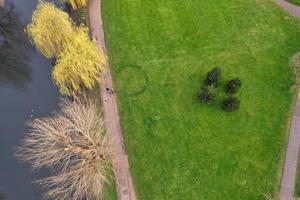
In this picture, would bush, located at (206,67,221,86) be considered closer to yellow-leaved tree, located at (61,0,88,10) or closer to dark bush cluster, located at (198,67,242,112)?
dark bush cluster, located at (198,67,242,112)

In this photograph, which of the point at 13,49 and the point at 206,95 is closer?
the point at 206,95

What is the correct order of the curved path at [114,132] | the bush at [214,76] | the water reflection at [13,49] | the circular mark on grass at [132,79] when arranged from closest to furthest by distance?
the curved path at [114,132] < the bush at [214,76] < the circular mark on grass at [132,79] < the water reflection at [13,49]

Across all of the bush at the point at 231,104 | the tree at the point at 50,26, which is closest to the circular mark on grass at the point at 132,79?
the tree at the point at 50,26

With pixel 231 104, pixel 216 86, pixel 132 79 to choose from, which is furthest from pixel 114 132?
pixel 231 104

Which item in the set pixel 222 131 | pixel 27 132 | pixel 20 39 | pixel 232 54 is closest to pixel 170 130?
pixel 222 131

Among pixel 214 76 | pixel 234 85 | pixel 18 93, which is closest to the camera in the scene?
pixel 234 85

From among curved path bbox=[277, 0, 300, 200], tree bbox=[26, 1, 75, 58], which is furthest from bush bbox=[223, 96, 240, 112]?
tree bbox=[26, 1, 75, 58]

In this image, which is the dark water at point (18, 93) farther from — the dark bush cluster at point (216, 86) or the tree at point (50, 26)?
the dark bush cluster at point (216, 86)

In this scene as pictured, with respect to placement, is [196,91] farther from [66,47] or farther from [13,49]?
[13,49]
